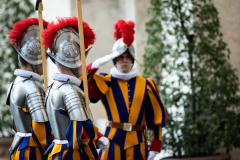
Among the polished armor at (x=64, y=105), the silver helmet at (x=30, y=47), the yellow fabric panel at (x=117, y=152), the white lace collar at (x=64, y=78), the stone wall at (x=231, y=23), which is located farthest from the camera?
the stone wall at (x=231, y=23)

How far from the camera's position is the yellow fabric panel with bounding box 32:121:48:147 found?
3.05 m

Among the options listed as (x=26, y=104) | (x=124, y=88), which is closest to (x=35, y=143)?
(x=26, y=104)

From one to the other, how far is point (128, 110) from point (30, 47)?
982mm

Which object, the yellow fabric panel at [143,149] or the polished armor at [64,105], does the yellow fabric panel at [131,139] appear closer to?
the yellow fabric panel at [143,149]

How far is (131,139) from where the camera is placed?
354 cm

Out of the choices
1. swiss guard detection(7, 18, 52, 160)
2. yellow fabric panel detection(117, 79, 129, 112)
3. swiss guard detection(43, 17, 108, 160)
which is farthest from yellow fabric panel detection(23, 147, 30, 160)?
yellow fabric panel detection(117, 79, 129, 112)

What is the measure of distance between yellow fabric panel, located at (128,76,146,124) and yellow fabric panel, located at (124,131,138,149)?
0.34ft

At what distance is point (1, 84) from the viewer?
20.3 feet

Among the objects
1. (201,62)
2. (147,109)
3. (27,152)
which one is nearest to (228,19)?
(201,62)

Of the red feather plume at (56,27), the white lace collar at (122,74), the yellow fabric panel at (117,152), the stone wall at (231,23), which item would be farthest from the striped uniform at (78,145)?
the stone wall at (231,23)

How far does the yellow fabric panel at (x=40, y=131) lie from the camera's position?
10.0 ft

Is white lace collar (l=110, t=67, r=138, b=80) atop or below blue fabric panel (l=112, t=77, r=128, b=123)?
atop

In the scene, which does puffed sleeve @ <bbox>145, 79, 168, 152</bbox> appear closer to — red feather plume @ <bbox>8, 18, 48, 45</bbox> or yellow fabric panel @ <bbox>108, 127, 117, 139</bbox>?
yellow fabric panel @ <bbox>108, 127, 117, 139</bbox>

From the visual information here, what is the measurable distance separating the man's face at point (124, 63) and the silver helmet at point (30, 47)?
0.73 m
